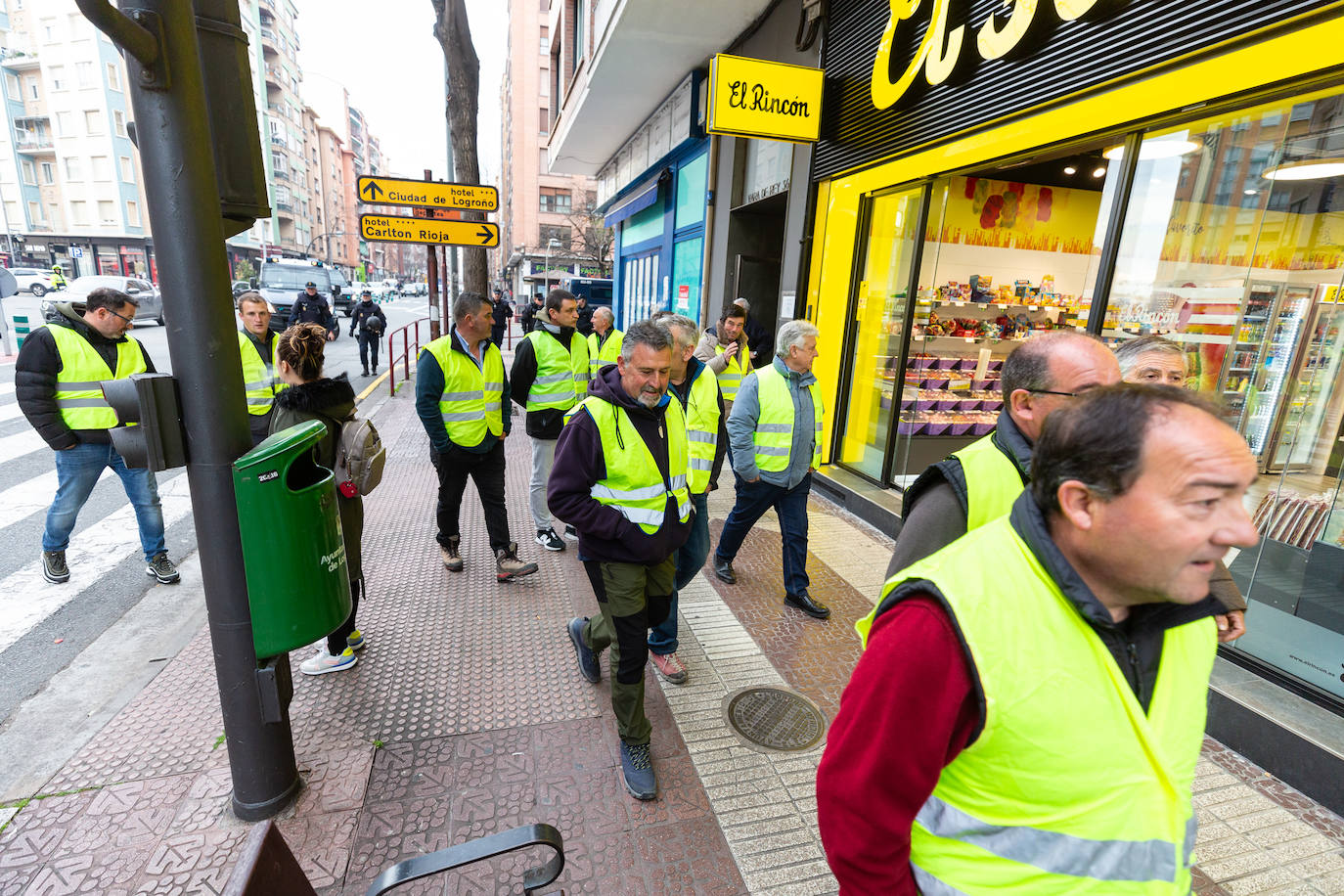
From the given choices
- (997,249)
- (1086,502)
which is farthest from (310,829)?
(997,249)

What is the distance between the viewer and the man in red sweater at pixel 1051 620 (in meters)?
0.98

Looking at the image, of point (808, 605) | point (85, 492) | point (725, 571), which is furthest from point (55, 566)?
point (808, 605)

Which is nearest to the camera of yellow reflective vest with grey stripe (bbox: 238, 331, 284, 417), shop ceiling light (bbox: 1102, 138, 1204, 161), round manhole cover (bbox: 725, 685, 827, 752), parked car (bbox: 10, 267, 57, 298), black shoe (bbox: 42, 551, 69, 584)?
round manhole cover (bbox: 725, 685, 827, 752)

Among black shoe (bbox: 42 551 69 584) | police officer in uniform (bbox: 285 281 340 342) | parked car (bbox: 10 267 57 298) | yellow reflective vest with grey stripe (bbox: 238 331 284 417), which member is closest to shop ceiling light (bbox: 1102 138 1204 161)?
yellow reflective vest with grey stripe (bbox: 238 331 284 417)

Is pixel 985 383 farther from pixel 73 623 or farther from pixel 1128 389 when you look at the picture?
pixel 73 623

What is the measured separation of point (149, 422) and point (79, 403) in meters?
2.90

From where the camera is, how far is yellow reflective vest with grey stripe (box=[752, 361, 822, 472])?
13.4ft

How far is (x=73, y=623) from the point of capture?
3996 millimetres

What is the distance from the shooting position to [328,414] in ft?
10.9

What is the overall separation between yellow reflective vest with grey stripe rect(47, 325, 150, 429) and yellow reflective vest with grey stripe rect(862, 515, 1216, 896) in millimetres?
5157

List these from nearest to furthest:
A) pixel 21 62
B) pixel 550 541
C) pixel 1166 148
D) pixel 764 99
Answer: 1. pixel 1166 148
2. pixel 550 541
3. pixel 764 99
4. pixel 21 62

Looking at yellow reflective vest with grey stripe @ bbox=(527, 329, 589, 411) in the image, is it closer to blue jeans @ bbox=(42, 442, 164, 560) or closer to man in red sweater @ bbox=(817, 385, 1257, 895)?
blue jeans @ bbox=(42, 442, 164, 560)

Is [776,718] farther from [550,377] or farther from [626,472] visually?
[550,377]

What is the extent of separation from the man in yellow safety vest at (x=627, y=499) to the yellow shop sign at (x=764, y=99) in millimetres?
4566
